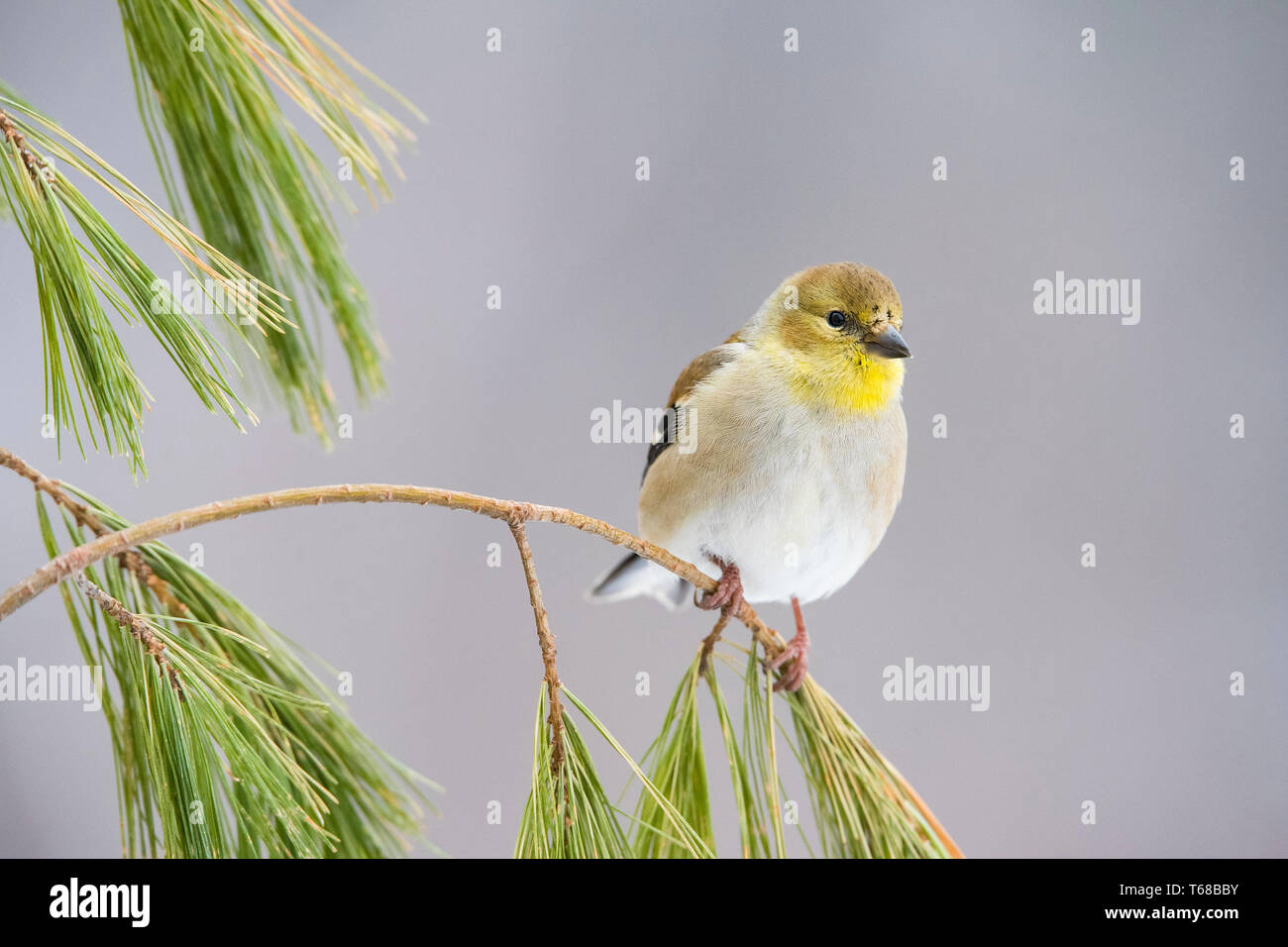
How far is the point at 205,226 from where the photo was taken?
27.9 inches

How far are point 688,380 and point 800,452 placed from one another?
0.20 metres

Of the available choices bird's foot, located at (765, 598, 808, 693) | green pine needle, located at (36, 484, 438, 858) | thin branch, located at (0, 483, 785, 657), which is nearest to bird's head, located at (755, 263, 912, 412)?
bird's foot, located at (765, 598, 808, 693)

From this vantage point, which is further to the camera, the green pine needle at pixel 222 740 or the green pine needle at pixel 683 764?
the green pine needle at pixel 683 764

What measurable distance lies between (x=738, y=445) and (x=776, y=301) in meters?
0.17

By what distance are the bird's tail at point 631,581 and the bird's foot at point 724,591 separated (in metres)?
0.11

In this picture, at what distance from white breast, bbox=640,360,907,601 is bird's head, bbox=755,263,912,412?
0.07 feet

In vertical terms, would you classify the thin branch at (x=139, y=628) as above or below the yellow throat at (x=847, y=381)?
below

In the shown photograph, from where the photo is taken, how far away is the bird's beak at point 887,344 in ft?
2.63
